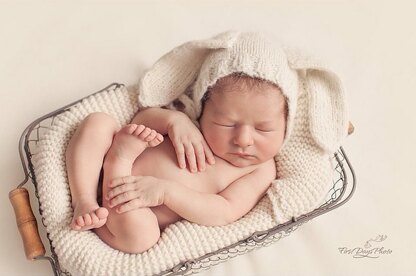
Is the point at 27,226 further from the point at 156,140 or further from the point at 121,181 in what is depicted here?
the point at 156,140

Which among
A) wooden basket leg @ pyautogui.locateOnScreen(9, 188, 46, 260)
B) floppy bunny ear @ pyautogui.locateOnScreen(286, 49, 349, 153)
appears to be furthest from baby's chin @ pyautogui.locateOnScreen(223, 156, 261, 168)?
wooden basket leg @ pyautogui.locateOnScreen(9, 188, 46, 260)

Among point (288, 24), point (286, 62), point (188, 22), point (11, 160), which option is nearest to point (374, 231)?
point (286, 62)

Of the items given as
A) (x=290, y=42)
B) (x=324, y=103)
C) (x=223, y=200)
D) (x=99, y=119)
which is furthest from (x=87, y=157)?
(x=290, y=42)

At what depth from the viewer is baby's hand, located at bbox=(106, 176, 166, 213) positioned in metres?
1.14

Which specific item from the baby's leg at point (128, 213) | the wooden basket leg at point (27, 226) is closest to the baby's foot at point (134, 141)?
the baby's leg at point (128, 213)

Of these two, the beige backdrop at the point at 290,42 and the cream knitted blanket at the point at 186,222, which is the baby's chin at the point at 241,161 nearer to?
the cream knitted blanket at the point at 186,222

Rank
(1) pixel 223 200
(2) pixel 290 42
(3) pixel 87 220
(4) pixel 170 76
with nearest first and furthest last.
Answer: (3) pixel 87 220
(1) pixel 223 200
(4) pixel 170 76
(2) pixel 290 42

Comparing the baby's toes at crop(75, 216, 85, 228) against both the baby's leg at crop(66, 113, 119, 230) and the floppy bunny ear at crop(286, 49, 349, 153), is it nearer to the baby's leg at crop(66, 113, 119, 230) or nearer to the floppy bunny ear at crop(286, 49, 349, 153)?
the baby's leg at crop(66, 113, 119, 230)

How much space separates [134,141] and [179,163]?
0.37 ft

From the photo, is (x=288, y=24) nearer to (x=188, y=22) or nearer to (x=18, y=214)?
(x=188, y=22)

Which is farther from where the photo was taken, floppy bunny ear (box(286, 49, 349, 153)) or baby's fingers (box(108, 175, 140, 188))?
Answer: floppy bunny ear (box(286, 49, 349, 153))

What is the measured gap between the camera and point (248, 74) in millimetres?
1173

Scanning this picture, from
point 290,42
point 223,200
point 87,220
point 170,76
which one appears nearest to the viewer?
point 87,220

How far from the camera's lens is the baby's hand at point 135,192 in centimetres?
114
